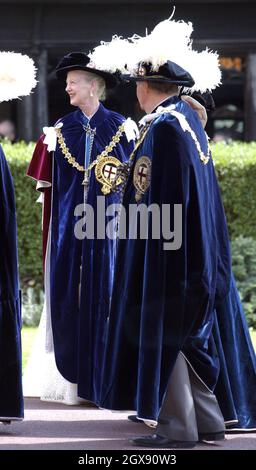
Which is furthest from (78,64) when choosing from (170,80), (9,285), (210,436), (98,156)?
(210,436)

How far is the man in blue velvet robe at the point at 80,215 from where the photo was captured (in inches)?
352

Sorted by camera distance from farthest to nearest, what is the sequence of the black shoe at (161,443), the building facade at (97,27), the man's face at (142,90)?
the building facade at (97,27), the man's face at (142,90), the black shoe at (161,443)

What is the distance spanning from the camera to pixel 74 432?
25.5 feet

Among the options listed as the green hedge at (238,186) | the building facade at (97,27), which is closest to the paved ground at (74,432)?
the green hedge at (238,186)

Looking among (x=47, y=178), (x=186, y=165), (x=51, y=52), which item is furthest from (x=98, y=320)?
(x=51, y=52)

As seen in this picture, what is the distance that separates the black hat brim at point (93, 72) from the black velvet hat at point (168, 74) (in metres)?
1.69

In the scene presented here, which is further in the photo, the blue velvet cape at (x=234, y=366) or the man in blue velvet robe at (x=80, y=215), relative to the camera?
the man in blue velvet robe at (x=80, y=215)

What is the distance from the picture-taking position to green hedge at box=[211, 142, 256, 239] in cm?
1320

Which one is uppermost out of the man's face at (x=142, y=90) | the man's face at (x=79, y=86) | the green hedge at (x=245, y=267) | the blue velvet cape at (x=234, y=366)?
the man's face at (x=79, y=86)

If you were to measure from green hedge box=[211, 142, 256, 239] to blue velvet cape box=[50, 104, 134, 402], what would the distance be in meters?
4.18

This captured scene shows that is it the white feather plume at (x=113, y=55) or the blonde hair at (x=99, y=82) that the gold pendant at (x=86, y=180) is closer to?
the blonde hair at (x=99, y=82)

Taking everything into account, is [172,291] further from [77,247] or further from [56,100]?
[56,100]

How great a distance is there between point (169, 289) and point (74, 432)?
132cm

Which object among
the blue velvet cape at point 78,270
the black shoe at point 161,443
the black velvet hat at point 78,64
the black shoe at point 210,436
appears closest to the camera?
the black shoe at point 161,443
